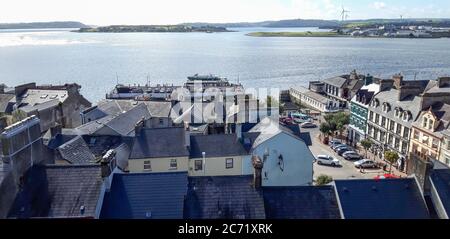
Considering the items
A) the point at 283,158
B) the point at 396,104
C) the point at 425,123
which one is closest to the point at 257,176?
the point at 283,158

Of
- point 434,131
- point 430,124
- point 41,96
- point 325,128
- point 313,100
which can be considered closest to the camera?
point 434,131

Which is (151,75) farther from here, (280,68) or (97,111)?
(97,111)

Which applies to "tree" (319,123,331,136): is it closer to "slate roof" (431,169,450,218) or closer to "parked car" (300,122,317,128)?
"parked car" (300,122,317,128)

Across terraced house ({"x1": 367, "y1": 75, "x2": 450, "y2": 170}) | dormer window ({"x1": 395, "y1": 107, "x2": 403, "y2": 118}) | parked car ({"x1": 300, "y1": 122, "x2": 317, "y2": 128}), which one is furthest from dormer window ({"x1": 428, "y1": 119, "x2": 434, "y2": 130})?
parked car ({"x1": 300, "y1": 122, "x2": 317, "y2": 128})

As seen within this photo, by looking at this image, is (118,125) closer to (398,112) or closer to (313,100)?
(398,112)

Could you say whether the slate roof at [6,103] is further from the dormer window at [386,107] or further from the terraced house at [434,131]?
the terraced house at [434,131]
